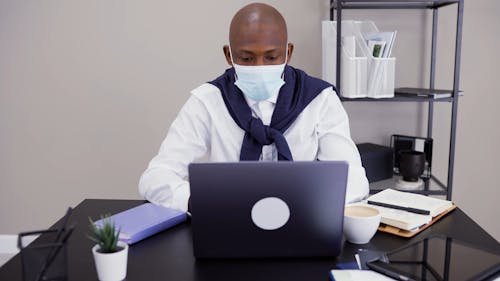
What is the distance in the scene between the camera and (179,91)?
230cm

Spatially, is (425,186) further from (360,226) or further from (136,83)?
(136,83)

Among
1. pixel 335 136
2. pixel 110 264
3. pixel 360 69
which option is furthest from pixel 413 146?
pixel 110 264

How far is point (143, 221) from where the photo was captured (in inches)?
39.8

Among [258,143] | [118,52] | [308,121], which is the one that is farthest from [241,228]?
[118,52]

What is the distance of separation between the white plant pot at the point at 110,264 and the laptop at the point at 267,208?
0.14m

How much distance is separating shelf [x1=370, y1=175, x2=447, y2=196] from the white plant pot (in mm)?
1478

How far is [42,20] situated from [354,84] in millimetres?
1593

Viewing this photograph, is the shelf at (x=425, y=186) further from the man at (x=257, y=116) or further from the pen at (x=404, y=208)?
the pen at (x=404, y=208)

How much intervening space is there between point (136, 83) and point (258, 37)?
1.17 metres

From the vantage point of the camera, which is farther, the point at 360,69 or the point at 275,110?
the point at 360,69

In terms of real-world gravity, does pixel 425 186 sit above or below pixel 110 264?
below

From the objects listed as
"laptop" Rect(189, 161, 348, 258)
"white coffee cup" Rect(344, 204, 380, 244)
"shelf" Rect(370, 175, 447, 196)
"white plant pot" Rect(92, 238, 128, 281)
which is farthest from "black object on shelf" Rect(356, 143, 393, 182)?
"white plant pot" Rect(92, 238, 128, 281)

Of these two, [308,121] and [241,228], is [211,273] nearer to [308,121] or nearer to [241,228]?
[241,228]

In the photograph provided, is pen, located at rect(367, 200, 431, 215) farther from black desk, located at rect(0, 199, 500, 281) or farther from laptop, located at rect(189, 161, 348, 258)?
laptop, located at rect(189, 161, 348, 258)
